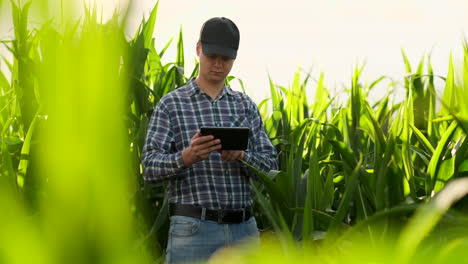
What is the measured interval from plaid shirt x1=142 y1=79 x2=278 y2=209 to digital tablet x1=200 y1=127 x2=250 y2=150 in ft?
0.42

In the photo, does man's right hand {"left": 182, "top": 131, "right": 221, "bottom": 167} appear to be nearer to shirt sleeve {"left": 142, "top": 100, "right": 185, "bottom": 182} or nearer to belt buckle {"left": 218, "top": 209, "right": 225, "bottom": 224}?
shirt sleeve {"left": 142, "top": 100, "right": 185, "bottom": 182}

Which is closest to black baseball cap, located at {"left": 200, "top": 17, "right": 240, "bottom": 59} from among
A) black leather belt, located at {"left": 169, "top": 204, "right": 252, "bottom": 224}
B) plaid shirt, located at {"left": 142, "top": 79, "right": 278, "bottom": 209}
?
plaid shirt, located at {"left": 142, "top": 79, "right": 278, "bottom": 209}

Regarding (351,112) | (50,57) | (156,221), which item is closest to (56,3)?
(50,57)

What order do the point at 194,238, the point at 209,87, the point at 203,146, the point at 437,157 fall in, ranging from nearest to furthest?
the point at 437,157
the point at 203,146
the point at 194,238
the point at 209,87

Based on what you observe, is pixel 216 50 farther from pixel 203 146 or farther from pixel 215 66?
pixel 203 146

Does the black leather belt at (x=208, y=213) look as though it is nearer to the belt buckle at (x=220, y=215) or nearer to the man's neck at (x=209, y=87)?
the belt buckle at (x=220, y=215)

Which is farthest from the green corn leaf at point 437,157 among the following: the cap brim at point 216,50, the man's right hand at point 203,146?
the cap brim at point 216,50

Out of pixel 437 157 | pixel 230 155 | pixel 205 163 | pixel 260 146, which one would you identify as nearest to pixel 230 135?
→ pixel 230 155

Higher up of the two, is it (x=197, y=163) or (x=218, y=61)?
(x=218, y=61)

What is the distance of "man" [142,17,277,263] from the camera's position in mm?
1642

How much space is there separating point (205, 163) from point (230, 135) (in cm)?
20

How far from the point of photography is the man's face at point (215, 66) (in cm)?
171

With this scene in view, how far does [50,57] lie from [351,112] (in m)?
2.22

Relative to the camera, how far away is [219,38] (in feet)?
5.70
